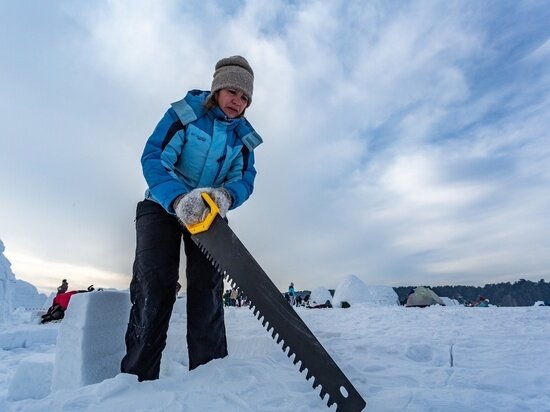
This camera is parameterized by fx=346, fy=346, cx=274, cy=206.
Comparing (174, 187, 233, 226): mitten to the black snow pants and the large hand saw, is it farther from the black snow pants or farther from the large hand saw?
the black snow pants

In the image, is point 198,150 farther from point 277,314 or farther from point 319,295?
point 319,295

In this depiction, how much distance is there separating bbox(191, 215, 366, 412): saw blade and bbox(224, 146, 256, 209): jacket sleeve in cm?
51

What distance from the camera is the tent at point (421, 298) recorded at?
18844mm

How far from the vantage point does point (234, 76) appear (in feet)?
8.48

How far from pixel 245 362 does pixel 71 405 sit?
109cm

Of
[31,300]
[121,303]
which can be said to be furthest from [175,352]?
[31,300]

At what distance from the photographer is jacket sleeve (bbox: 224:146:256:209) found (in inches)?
102

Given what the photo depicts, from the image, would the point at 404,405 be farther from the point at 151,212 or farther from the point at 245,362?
the point at 151,212

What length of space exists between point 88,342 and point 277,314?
1810mm

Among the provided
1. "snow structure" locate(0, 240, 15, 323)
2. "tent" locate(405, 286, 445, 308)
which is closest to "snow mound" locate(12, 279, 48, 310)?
"snow structure" locate(0, 240, 15, 323)

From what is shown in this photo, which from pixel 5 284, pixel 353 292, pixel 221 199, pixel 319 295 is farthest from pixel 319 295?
pixel 221 199

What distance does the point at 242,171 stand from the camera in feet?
9.28

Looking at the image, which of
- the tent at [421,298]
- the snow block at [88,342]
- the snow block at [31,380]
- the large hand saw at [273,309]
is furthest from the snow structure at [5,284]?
the tent at [421,298]

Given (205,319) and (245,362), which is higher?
(205,319)
